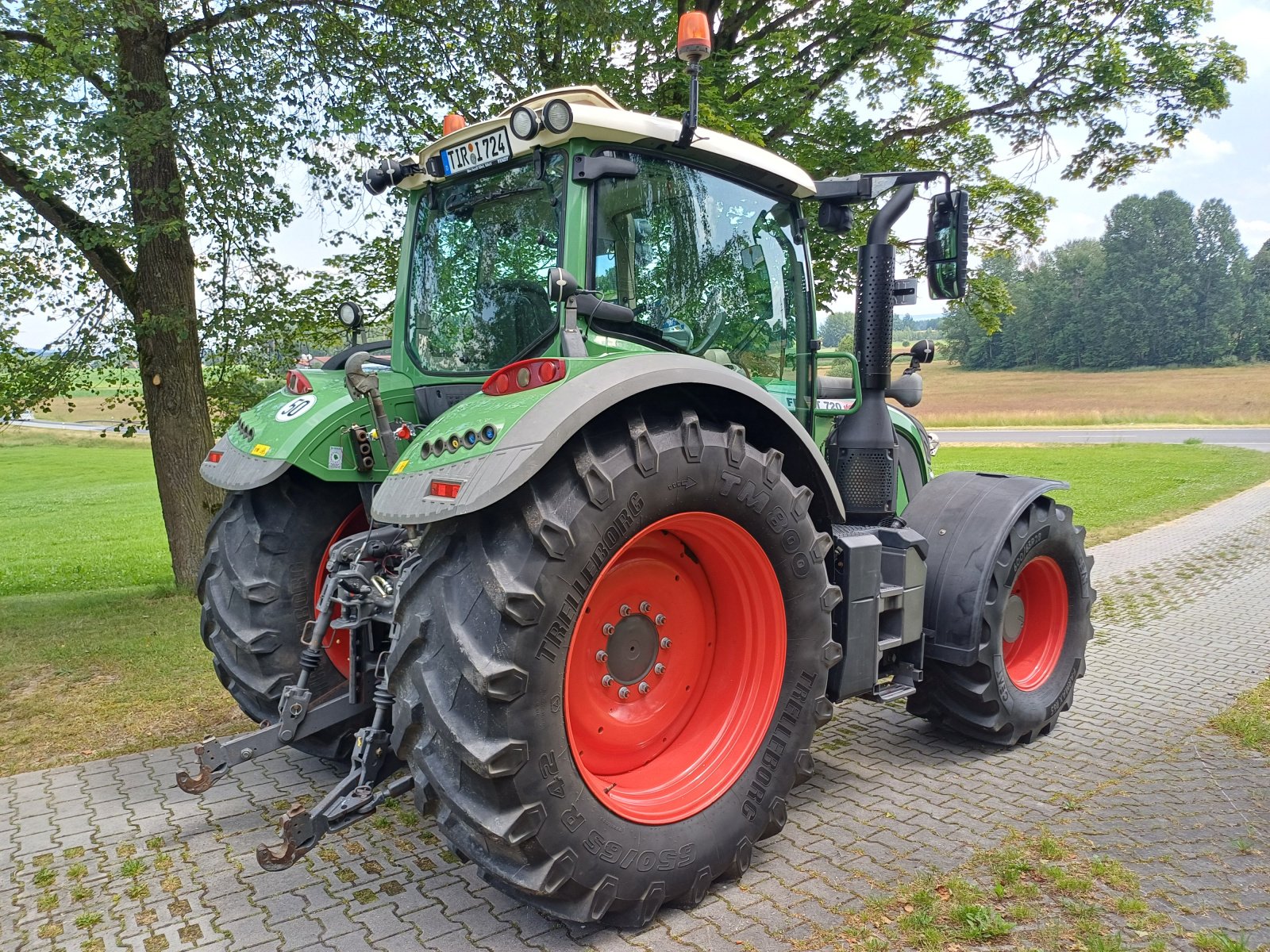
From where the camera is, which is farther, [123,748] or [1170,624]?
[1170,624]

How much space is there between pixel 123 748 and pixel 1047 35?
38.5 ft

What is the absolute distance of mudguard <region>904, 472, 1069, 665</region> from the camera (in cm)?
396

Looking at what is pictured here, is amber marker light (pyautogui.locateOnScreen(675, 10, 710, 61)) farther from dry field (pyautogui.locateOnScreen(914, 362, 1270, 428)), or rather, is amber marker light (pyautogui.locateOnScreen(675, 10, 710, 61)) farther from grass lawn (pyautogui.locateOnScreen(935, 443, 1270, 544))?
dry field (pyautogui.locateOnScreen(914, 362, 1270, 428))

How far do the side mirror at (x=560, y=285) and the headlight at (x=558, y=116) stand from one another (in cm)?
49

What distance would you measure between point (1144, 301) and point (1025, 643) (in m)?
70.5

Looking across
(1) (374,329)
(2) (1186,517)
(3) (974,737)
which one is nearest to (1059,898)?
(3) (974,737)

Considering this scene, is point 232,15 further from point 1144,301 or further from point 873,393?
point 1144,301

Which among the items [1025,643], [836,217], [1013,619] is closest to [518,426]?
[836,217]

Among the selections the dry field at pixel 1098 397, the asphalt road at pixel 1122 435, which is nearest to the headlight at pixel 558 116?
the asphalt road at pixel 1122 435

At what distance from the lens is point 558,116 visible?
299 centimetres

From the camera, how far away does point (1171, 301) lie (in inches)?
2502

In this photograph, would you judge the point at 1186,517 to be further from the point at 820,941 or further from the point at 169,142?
the point at 169,142

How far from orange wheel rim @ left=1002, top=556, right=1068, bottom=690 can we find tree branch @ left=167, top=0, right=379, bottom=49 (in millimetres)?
7113

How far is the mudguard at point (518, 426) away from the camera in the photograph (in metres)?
2.44
